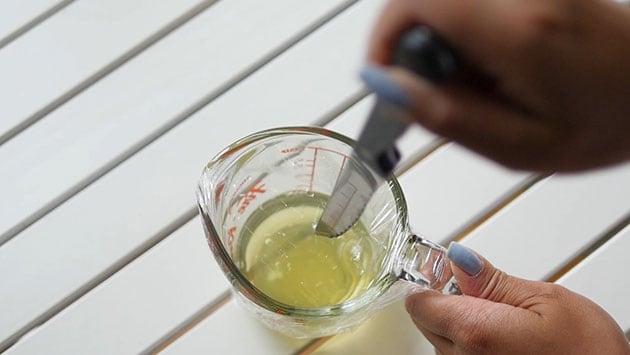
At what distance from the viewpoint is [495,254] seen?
61 centimetres

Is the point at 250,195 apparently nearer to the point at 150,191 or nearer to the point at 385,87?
the point at 150,191

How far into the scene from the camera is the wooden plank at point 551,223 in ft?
2.00

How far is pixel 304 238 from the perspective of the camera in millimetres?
581

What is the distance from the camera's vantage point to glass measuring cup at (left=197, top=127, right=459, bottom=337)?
51 centimetres

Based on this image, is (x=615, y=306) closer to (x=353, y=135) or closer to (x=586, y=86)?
(x=353, y=135)

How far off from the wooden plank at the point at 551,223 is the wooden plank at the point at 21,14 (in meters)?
0.42

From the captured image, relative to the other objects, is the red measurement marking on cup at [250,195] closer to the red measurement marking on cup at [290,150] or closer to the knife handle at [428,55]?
the red measurement marking on cup at [290,150]

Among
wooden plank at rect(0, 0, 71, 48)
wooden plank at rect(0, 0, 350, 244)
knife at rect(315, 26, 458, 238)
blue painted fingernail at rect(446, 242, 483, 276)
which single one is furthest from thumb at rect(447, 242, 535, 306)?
wooden plank at rect(0, 0, 71, 48)

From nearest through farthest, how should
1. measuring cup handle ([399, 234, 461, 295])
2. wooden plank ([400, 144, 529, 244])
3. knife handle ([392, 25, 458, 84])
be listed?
knife handle ([392, 25, 458, 84])
measuring cup handle ([399, 234, 461, 295])
wooden plank ([400, 144, 529, 244])

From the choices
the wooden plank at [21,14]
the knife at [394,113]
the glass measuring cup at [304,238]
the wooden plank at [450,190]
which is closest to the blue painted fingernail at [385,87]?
the knife at [394,113]

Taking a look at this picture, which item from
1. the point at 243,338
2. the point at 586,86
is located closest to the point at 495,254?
the point at 243,338

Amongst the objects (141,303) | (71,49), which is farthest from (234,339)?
(71,49)

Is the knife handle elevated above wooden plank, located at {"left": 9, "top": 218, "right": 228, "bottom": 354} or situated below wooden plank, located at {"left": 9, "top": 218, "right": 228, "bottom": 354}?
below

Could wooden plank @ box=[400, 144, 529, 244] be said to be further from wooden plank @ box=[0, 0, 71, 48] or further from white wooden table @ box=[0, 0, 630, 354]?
wooden plank @ box=[0, 0, 71, 48]
